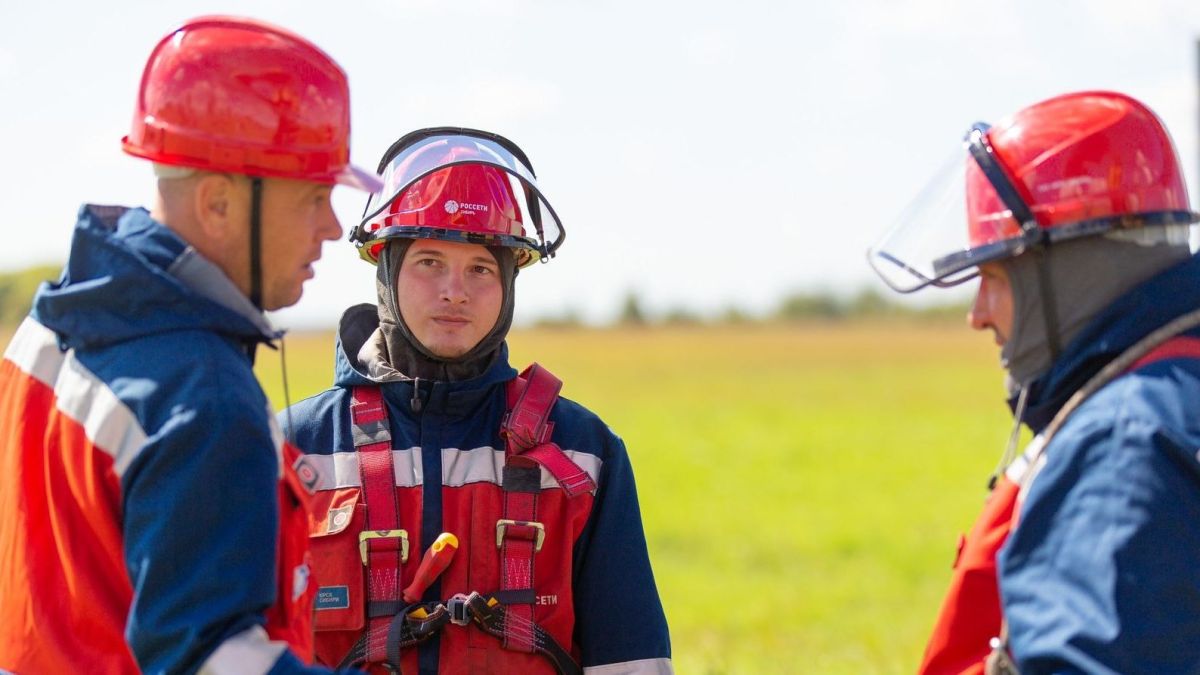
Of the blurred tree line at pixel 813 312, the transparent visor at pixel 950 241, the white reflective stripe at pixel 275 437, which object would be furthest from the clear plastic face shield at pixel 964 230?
the blurred tree line at pixel 813 312

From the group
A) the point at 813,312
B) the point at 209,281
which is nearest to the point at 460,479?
the point at 209,281

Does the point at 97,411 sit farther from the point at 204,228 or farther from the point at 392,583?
the point at 392,583

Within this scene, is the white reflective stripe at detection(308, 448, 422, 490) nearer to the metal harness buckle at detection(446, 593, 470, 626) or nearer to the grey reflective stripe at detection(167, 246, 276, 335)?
the metal harness buckle at detection(446, 593, 470, 626)

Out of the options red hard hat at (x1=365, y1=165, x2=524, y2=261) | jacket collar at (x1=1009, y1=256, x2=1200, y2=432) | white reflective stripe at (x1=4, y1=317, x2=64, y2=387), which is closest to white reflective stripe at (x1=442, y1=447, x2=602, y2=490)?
red hard hat at (x1=365, y1=165, x2=524, y2=261)

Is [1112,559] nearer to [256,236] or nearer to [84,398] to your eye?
[256,236]

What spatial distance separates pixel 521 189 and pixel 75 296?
7.11 ft

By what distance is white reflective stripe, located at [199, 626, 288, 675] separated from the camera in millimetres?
3029

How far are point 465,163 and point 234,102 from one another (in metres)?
1.72

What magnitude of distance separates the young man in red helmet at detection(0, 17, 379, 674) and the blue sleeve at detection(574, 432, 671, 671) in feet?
4.40

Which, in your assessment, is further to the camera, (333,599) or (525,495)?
(525,495)

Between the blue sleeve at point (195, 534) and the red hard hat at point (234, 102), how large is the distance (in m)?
0.56

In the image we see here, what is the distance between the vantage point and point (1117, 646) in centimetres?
318

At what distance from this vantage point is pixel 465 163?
197 inches

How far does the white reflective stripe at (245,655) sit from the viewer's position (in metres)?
3.03
